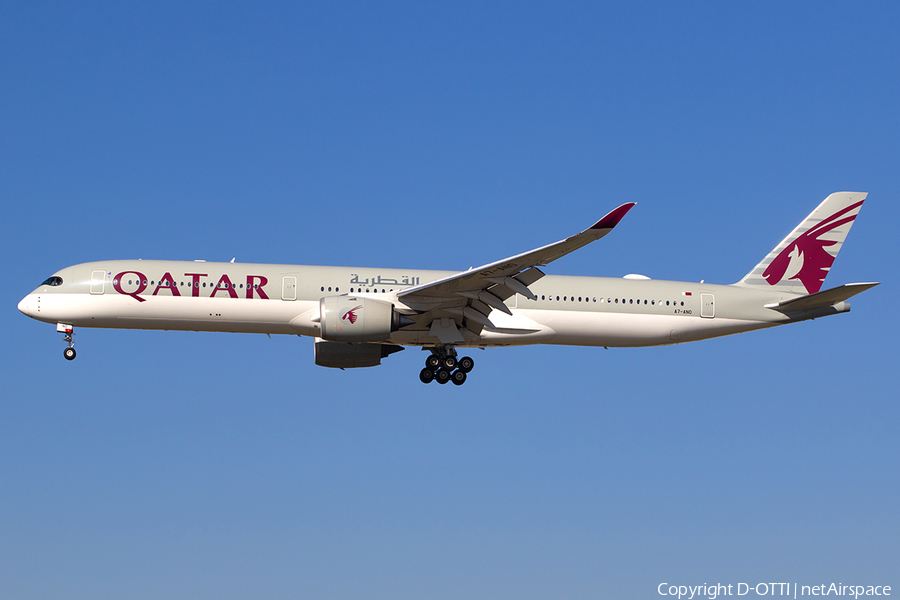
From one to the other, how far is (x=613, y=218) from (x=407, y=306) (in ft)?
26.2

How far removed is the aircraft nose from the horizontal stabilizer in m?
24.8

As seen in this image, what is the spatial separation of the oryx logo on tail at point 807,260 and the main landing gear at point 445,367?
11.8m

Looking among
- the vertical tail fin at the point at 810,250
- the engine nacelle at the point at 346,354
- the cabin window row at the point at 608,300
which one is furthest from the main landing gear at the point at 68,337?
the vertical tail fin at the point at 810,250

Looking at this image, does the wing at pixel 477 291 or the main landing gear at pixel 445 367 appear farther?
the main landing gear at pixel 445 367

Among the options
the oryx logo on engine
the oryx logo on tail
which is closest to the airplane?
the oryx logo on engine

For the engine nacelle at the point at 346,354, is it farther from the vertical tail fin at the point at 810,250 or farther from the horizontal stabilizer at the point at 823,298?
the horizontal stabilizer at the point at 823,298

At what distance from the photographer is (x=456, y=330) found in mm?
33594

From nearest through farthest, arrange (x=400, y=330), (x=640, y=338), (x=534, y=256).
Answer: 1. (x=534, y=256)
2. (x=400, y=330)
3. (x=640, y=338)

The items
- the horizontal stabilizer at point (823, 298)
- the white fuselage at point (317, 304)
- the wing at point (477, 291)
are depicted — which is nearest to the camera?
the wing at point (477, 291)

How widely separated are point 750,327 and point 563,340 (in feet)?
22.7

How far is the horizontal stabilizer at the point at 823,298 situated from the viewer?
32438mm

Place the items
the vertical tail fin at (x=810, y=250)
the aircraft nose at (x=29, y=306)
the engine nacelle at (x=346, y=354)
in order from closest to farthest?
the aircraft nose at (x=29, y=306), the engine nacelle at (x=346, y=354), the vertical tail fin at (x=810, y=250)

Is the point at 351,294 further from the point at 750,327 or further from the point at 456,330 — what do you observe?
the point at 750,327

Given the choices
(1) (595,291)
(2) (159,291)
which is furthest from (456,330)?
(2) (159,291)
